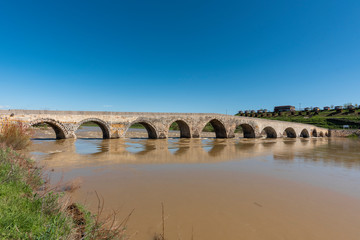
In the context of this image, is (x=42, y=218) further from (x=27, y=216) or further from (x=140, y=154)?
(x=140, y=154)

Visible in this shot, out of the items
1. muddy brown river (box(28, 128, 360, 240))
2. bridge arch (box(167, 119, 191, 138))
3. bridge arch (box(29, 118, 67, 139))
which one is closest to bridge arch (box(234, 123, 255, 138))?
bridge arch (box(167, 119, 191, 138))

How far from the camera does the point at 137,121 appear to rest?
837 inches

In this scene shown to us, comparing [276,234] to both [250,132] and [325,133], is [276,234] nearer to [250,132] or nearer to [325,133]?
[250,132]

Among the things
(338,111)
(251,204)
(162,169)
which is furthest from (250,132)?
(338,111)

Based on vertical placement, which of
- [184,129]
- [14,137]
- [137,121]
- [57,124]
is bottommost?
[184,129]

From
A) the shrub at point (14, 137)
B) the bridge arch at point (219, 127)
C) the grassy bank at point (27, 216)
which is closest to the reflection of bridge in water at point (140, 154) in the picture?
the shrub at point (14, 137)

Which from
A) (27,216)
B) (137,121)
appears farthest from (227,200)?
(137,121)

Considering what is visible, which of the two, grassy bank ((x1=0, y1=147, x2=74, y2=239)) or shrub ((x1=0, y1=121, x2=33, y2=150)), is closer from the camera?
grassy bank ((x1=0, y1=147, x2=74, y2=239))

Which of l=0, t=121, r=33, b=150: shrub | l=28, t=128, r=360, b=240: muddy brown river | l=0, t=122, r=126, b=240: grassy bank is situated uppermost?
l=0, t=121, r=33, b=150: shrub

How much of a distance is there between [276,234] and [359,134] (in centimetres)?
5460

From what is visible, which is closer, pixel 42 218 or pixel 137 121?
pixel 42 218

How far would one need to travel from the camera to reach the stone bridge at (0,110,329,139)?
1679 centimetres

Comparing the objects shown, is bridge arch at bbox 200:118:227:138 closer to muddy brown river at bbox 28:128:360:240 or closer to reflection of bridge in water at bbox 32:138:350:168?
reflection of bridge in water at bbox 32:138:350:168

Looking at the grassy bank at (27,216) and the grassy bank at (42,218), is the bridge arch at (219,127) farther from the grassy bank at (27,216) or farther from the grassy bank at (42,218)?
the grassy bank at (27,216)
